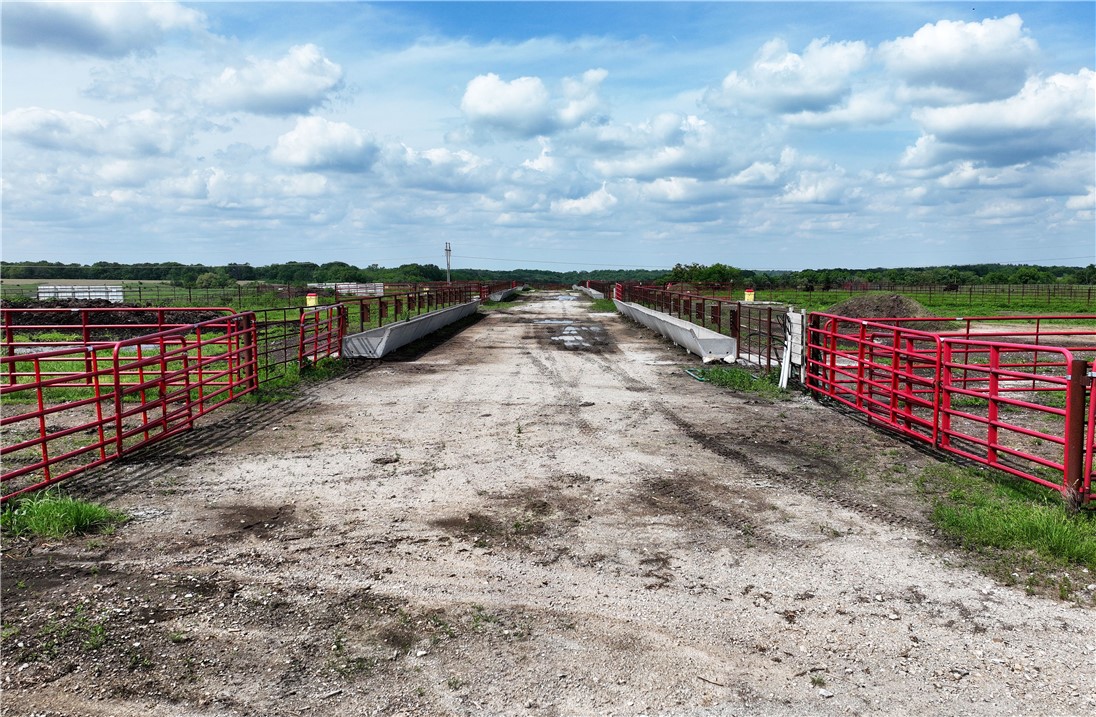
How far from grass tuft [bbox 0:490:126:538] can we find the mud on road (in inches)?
9.6

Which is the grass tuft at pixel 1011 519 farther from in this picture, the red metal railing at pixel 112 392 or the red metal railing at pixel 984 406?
the red metal railing at pixel 112 392

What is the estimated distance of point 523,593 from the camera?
4.84 m

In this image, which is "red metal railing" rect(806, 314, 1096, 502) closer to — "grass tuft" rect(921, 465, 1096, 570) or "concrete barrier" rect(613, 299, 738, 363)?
"grass tuft" rect(921, 465, 1096, 570)

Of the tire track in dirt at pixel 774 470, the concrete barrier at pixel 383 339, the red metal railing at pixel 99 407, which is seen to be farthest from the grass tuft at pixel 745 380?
the red metal railing at pixel 99 407

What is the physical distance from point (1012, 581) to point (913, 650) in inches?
54.8

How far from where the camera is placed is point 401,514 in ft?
21.1

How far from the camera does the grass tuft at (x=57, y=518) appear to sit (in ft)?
19.1

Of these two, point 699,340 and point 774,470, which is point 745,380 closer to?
point 699,340

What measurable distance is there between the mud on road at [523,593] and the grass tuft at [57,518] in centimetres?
24

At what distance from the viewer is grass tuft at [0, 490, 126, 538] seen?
230 inches

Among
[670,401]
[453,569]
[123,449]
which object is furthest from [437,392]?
[453,569]

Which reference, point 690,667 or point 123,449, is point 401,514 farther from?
point 123,449

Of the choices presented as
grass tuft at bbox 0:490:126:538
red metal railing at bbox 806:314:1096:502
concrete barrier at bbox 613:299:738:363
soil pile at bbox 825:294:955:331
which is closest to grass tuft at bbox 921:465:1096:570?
red metal railing at bbox 806:314:1096:502

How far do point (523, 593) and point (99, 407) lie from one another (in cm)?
586
